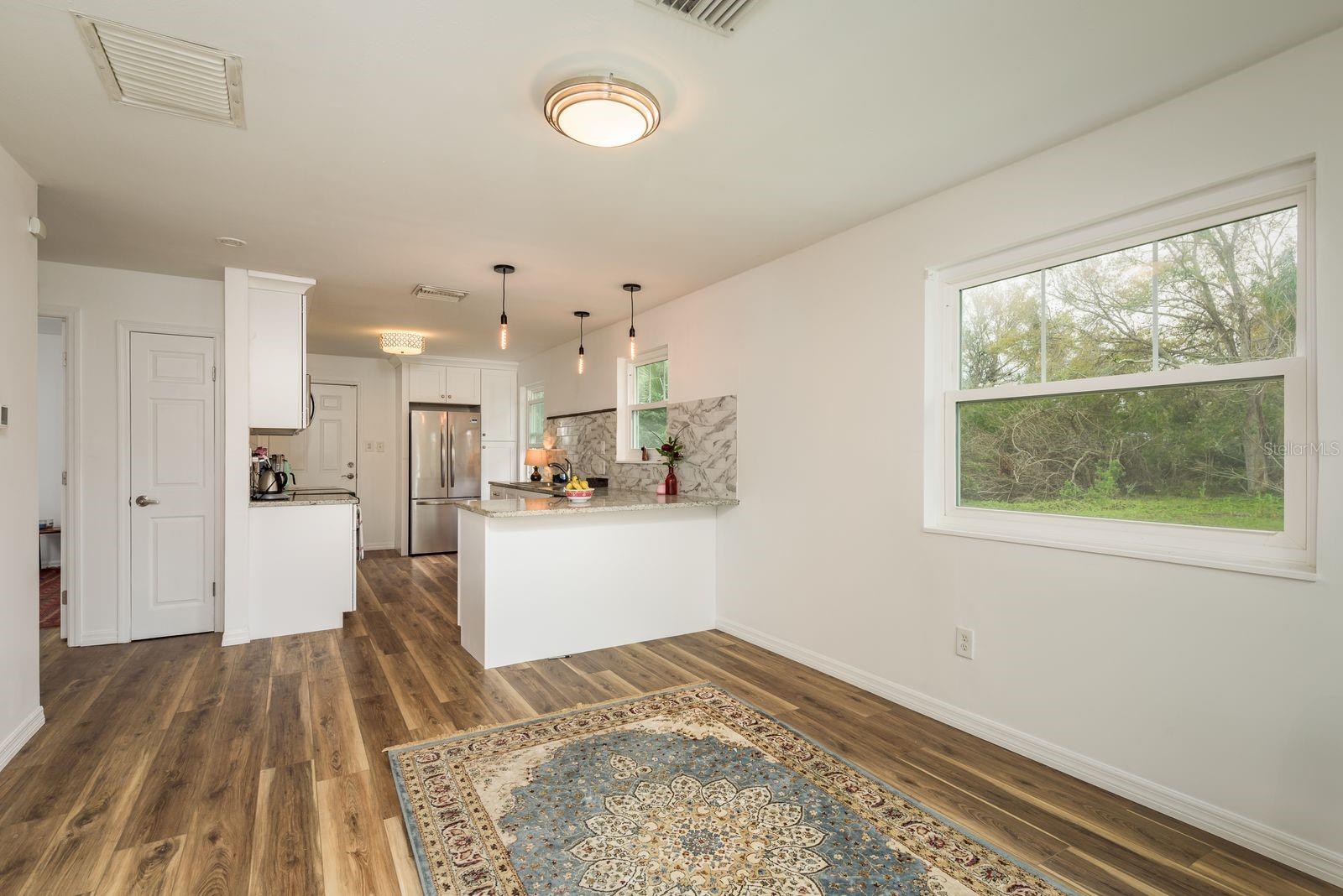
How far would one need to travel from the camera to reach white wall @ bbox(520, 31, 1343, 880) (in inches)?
71.4

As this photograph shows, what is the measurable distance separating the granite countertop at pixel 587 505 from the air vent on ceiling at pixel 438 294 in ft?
5.31

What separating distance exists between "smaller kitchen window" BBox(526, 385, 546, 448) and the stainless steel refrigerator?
24.9 inches

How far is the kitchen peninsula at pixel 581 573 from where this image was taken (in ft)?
11.6

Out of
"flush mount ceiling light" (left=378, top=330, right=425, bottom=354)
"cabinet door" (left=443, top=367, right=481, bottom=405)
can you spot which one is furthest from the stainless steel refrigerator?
"flush mount ceiling light" (left=378, top=330, right=425, bottom=354)

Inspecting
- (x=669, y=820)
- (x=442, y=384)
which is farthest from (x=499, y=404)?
(x=669, y=820)

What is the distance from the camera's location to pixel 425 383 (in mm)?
7492

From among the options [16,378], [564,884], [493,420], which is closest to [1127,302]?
[564,884]

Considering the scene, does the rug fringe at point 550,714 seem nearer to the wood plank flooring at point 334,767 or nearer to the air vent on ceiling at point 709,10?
the wood plank flooring at point 334,767

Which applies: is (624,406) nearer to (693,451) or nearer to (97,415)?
(693,451)

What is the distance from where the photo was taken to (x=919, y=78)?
199cm

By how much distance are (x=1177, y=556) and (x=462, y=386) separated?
7.13m

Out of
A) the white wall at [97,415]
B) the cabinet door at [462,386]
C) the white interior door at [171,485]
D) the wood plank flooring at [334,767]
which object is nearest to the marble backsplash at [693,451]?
the wood plank flooring at [334,767]

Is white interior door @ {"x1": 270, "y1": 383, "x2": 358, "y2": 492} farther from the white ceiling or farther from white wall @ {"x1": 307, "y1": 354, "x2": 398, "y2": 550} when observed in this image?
the white ceiling

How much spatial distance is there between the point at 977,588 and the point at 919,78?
1.97 meters
